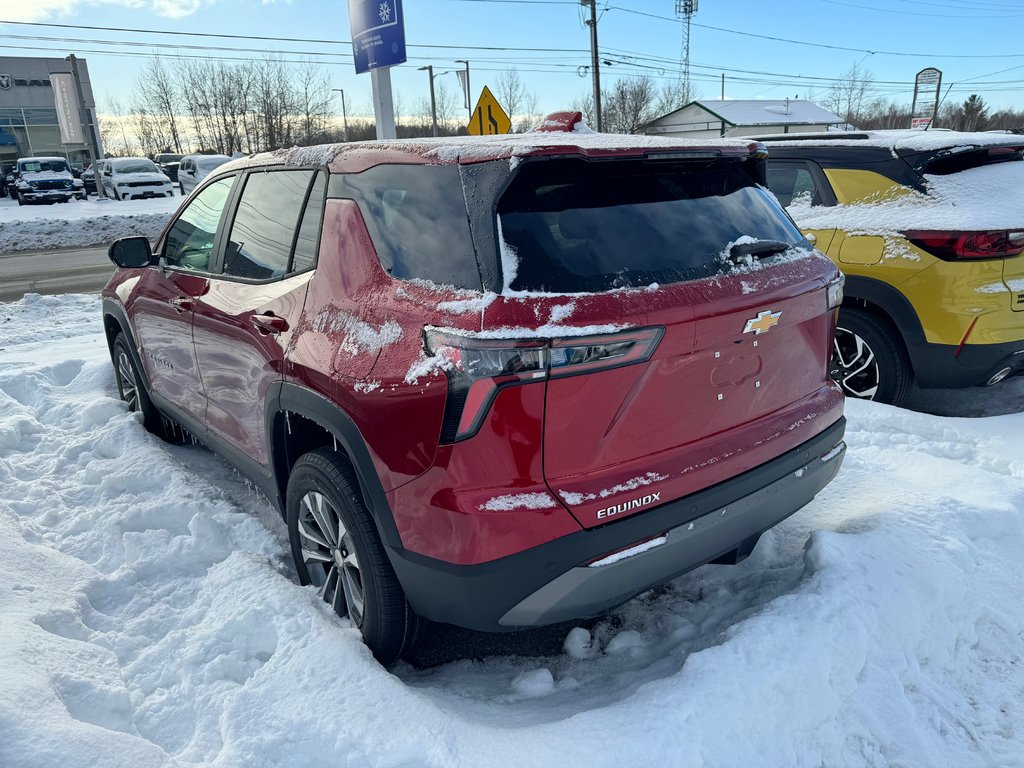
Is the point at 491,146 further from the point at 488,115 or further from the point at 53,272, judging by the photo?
the point at 53,272

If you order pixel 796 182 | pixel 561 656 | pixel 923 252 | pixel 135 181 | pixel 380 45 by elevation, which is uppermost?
pixel 380 45

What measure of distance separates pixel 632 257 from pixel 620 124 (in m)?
60.0

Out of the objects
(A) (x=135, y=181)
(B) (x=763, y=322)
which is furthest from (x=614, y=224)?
(A) (x=135, y=181)

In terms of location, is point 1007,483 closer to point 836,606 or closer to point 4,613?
point 836,606

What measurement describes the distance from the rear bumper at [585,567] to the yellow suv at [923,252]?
2580 mm

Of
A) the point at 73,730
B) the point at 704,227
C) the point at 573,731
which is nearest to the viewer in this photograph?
the point at 73,730

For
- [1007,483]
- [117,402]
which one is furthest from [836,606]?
[117,402]

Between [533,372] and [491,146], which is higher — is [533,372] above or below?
below

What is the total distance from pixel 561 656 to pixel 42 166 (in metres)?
35.1

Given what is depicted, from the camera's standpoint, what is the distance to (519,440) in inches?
74.5

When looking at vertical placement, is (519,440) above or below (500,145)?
below

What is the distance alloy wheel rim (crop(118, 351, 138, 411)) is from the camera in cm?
485

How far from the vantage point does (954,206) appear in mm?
4203

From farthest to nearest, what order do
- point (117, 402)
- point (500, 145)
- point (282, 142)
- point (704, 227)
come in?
point (282, 142)
point (117, 402)
point (704, 227)
point (500, 145)
